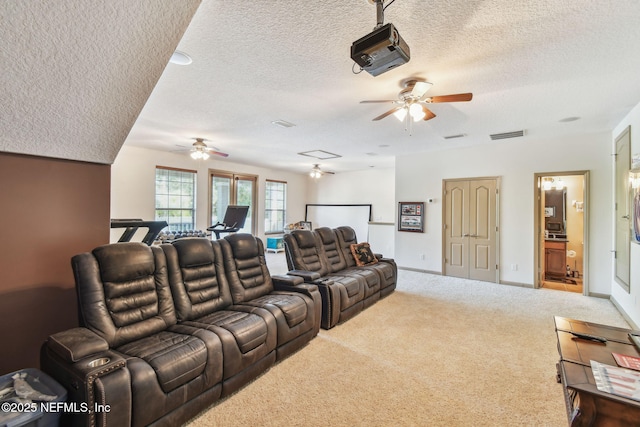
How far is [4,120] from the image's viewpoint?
1.78 metres

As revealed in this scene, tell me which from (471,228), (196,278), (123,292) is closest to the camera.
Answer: (123,292)

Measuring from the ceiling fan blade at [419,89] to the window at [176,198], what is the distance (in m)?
6.01

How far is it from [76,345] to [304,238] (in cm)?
285

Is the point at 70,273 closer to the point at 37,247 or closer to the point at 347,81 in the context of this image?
the point at 37,247

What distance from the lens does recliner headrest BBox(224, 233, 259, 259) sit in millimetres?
3209

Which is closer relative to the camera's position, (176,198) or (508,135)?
(508,135)

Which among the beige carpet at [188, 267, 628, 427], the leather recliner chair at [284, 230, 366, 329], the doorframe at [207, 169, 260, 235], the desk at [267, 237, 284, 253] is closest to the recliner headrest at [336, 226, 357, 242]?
the leather recliner chair at [284, 230, 366, 329]

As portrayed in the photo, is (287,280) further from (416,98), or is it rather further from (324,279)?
(416,98)

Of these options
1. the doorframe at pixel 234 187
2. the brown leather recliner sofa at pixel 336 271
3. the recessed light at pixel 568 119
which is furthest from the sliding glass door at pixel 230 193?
the recessed light at pixel 568 119

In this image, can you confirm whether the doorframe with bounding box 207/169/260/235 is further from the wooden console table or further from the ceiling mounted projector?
the wooden console table

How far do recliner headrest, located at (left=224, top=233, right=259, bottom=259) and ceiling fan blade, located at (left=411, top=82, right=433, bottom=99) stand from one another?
2419mm

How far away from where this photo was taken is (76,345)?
1674 millimetres

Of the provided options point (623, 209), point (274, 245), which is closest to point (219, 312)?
point (623, 209)

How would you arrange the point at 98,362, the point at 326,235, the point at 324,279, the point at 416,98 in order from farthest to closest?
the point at 326,235 < the point at 324,279 < the point at 416,98 < the point at 98,362
